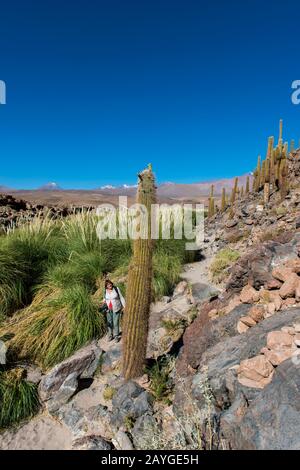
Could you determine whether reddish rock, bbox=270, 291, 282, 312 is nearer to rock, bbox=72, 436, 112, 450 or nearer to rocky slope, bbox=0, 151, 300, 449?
rocky slope, bbox=0, 151, 300, 449

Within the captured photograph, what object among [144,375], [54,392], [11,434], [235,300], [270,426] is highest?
[235,300]

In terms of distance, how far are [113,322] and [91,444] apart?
2.06m

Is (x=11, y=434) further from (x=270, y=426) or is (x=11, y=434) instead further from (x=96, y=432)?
(x=270, y=426)

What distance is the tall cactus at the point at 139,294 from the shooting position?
4.23 metres

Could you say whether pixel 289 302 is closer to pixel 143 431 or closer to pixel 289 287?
pixel 289 287

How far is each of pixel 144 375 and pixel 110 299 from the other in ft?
4.65

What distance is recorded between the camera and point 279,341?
9.62 feet

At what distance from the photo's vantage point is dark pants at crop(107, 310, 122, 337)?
531 cm

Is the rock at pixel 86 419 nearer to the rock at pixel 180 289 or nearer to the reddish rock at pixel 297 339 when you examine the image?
the reddish rock at pixel 297 339

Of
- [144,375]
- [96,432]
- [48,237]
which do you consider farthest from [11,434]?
[48,237]

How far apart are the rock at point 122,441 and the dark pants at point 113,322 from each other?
1885mm

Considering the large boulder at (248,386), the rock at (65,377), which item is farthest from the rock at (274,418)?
the rock at (65,377)

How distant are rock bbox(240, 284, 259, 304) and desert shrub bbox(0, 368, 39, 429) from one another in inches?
124

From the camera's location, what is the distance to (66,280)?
6645 mm
